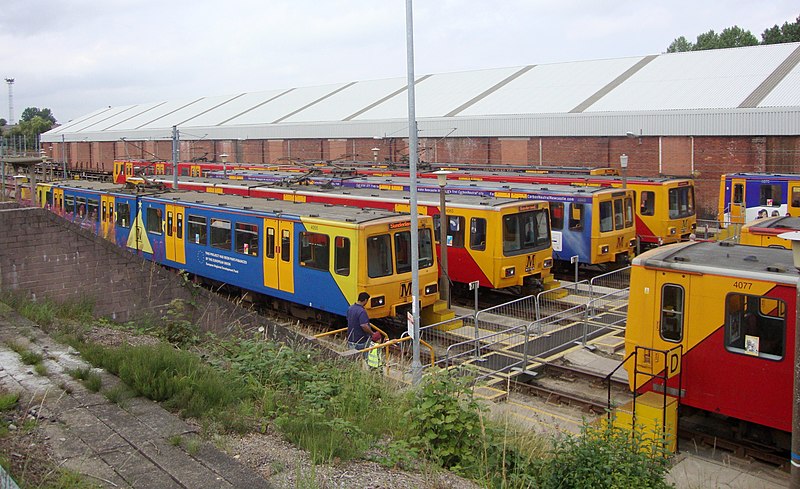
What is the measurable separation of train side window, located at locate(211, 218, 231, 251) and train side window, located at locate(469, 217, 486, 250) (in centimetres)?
590

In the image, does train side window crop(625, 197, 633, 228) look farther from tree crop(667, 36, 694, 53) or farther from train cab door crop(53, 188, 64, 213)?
tree crop(667, 36, 694, 53)

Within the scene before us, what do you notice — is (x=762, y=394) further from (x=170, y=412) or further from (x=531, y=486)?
(x=170, y=412)

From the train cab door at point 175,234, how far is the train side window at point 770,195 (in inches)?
805

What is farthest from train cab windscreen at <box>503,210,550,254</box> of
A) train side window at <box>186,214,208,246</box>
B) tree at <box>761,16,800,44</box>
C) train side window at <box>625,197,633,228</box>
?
tree at <box>761,16,800,44</box>

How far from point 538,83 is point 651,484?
138 feet

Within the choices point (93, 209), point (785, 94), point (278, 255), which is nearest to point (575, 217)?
point (278, 255)

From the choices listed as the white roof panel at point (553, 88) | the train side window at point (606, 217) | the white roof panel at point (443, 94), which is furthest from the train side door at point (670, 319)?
the white roof panel at point (443, 94)

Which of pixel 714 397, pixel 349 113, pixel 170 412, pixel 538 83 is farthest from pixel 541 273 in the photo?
pixel 349 113

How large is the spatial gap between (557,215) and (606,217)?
4.54 feet

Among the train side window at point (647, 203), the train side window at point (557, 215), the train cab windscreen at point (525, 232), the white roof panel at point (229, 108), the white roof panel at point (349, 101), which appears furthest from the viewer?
the white roof panel at point (229, 108)

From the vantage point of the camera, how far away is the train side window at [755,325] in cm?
1003

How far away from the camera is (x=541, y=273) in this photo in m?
20.0

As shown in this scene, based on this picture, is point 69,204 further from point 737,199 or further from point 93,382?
point 737,199

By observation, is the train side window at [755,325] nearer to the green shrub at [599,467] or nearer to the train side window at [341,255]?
the green shrub at [599,467]
